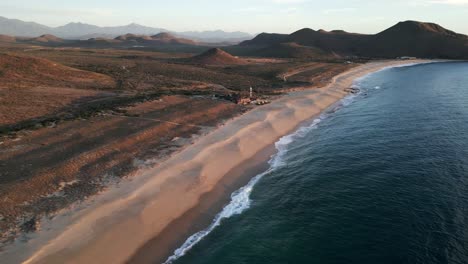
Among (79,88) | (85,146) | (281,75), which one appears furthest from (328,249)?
(281,75)

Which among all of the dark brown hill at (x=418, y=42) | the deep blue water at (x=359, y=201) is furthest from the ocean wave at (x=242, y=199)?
the dark brown hill at (x=418, y=42)

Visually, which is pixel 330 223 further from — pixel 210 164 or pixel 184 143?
pixel 184 143

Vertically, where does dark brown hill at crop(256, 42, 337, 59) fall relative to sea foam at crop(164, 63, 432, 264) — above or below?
above

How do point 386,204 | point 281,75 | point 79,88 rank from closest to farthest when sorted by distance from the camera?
1. point 386,204
2. point 79,88
3. point 281,75

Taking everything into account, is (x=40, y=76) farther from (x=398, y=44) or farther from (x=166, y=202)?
(x=398, y=44)

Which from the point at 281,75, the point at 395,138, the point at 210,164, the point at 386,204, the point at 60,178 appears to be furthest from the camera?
the point at 281,75

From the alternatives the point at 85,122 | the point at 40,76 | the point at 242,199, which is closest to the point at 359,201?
the point at 242,199

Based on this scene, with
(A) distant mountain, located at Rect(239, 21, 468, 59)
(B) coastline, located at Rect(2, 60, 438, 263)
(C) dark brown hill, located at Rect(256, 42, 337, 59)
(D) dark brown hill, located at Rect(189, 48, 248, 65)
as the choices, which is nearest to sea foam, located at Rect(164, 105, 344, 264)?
(B) coastline, located at Rect(2, 60, 438, 263)

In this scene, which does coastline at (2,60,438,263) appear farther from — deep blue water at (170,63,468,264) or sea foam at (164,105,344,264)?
deep blue water at (170,63,468,264)
